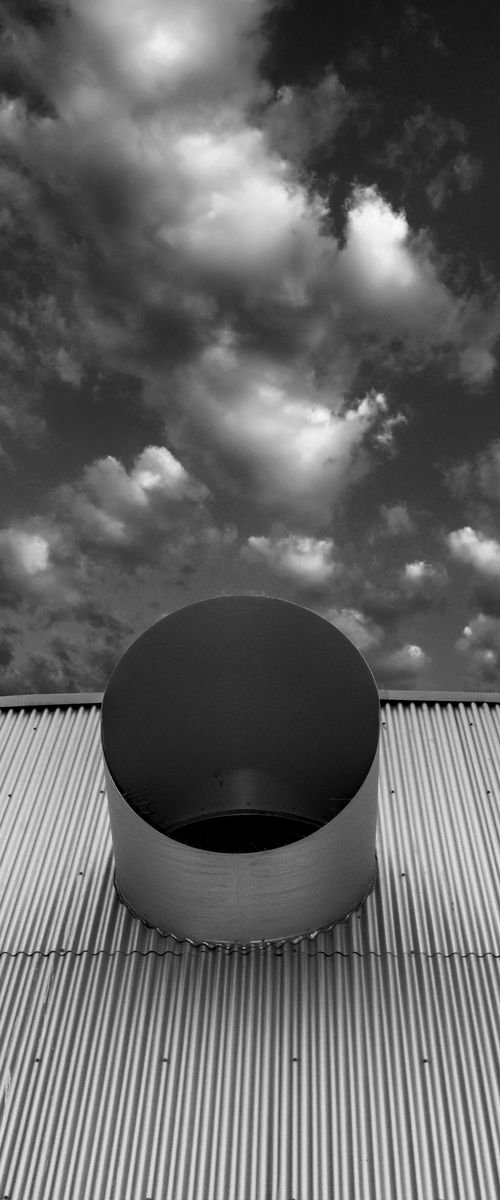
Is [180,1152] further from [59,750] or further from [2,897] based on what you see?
[59,750]

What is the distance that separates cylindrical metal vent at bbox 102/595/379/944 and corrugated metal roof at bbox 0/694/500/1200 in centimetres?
39

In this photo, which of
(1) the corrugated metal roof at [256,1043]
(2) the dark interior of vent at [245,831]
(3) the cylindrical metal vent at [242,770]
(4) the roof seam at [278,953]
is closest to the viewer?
(1) the corrugated metal roof at [256,1043]

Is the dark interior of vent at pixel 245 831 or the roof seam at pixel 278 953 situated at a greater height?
the dark interior of vent at pixel 245 831

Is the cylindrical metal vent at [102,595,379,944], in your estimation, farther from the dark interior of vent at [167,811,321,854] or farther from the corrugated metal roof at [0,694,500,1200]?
the corrugated metal roof at [0,694,500,1200]

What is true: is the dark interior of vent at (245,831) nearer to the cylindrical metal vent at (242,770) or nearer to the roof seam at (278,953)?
the cylindrical metal vent at (242,770)

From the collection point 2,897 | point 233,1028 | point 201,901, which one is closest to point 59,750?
point 2,897

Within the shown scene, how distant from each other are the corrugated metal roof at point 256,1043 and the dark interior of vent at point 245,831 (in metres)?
0.86

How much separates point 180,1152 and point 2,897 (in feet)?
9.97

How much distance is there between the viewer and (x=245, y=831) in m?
8.93

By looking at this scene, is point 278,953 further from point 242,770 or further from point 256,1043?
point 242,770

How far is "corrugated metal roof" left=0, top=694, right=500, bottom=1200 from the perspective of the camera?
5.67 meters

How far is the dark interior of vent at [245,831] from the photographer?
876 cm

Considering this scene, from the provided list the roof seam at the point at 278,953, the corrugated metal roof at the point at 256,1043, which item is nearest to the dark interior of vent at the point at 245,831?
the corrugated metal roof at the point at 256,1043

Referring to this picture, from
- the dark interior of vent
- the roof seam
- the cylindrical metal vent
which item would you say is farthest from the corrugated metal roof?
the dark interior of vent
